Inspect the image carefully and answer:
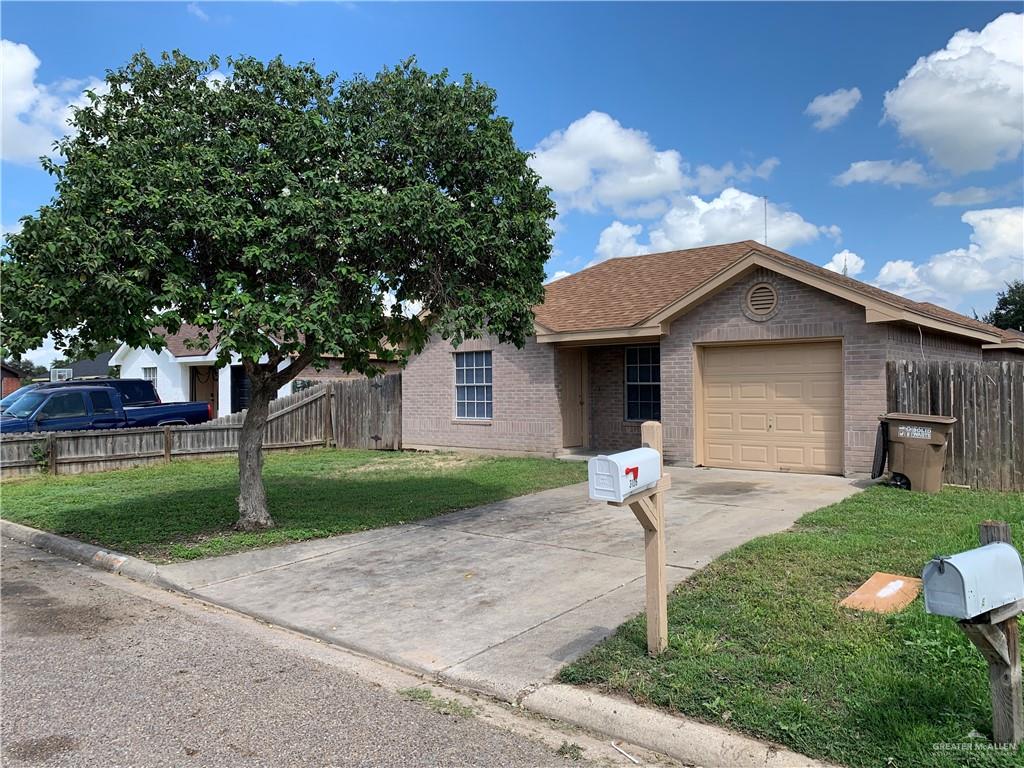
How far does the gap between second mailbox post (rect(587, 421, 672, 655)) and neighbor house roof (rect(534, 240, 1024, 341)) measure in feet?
27.5

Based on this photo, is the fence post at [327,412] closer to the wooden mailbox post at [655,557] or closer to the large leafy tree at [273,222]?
the large leafy tree at [273,222]

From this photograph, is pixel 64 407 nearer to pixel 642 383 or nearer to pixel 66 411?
pixel 66 411

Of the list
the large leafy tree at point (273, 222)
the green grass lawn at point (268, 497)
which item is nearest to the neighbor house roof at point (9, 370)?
the green grass lawn at point (268, 497)

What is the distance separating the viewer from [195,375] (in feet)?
99.7

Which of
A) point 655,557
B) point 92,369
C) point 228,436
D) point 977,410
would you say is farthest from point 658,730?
point 92,369

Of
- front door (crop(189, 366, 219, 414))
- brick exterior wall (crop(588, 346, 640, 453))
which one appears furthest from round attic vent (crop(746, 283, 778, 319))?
front door (crop(189, 366, 219, 414))

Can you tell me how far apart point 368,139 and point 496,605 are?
17.2 feet

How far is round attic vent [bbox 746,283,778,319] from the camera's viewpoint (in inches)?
498

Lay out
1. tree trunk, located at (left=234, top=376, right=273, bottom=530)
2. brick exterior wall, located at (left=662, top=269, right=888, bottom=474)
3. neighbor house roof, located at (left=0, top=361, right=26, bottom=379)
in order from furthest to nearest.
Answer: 1. neighbor house roof, located at (left=0, top=361, right=26, bottom=379)
2. brick exterior wall, located at (left=662, top=269, right=888, bottom=474)
3. tree trunk, located at (left=234, top=376, right=273, bottom=530)

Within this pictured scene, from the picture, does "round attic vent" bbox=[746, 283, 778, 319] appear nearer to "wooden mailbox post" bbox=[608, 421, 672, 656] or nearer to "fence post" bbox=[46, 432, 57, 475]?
"wooden mailbox post" bbox=[608, 421, 672, 656]

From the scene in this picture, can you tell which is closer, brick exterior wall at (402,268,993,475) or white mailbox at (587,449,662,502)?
white mailbox at (587,449,662,502)

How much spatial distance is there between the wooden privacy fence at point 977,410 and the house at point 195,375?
18292 mm

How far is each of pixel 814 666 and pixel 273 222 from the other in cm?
623

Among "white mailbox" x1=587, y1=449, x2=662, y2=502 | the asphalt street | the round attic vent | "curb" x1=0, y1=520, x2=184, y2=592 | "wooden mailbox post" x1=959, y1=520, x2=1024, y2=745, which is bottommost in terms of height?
the asphalt street
